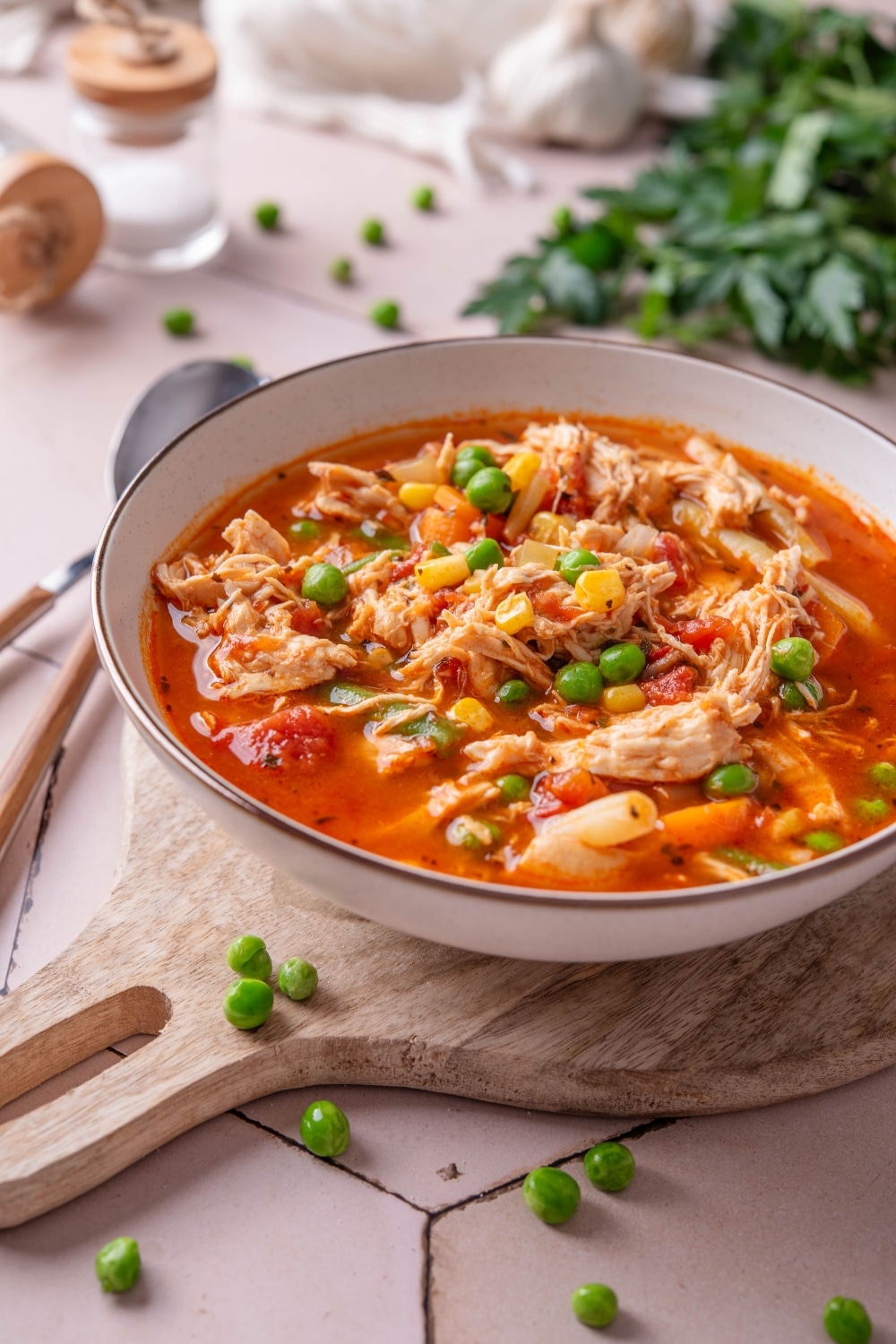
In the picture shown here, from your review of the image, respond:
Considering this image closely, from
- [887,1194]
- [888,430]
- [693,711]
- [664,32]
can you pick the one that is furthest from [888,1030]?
[664,32]

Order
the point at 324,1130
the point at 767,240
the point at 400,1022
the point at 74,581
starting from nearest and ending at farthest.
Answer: the point at 324,1130 → the point at 400,1022 → the point at 74,581 → the point at 767,240

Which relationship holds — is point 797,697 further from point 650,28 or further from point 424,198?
point 650,28

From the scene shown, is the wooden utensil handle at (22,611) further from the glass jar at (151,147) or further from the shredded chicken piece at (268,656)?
the glass jar at (151,147)

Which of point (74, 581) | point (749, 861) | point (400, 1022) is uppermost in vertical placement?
point (749, 861)

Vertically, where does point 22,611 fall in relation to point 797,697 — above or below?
below

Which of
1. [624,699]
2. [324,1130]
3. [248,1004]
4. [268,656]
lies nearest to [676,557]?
[624,699]

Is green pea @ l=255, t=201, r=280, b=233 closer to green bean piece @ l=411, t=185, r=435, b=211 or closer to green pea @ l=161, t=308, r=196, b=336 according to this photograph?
green bean piece @ l=411, t=185, r=435, b=211

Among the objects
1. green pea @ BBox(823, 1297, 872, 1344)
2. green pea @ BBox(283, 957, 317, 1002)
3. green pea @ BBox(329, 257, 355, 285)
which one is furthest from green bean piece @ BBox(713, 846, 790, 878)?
green pea @ BBox(329, 257, 355, 285)
